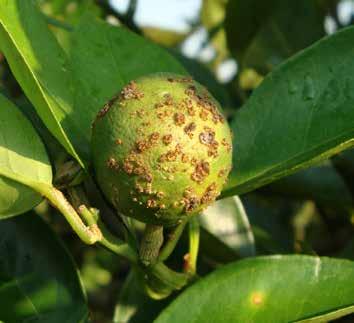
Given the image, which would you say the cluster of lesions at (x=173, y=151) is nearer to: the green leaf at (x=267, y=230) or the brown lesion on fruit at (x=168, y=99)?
the brown lesion on fruit at (x=168, y=99)

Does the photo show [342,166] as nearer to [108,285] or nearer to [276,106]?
[276,106]

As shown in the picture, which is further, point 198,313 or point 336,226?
point 336,226

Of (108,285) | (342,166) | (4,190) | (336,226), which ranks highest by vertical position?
(4,190)

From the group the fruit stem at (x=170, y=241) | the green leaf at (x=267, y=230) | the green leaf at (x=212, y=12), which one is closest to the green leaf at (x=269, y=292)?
the fruit stem at (x=170, y=241)

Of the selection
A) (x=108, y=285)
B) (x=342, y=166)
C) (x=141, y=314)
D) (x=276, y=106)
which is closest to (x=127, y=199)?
(x=276, y=106)

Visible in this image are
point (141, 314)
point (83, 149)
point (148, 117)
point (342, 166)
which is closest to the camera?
point (148, 117)
